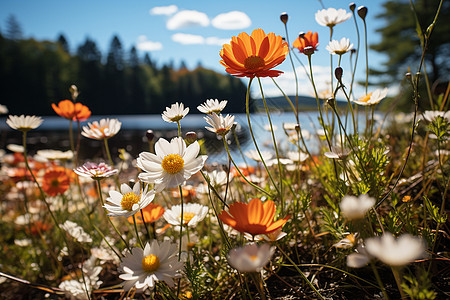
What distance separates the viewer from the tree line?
89.7 feet

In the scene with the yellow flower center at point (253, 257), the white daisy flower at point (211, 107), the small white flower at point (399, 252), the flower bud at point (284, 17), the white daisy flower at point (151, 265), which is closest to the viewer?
the small white flower at point (399, 252)

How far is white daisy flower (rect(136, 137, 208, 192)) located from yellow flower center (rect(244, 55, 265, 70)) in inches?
6.4

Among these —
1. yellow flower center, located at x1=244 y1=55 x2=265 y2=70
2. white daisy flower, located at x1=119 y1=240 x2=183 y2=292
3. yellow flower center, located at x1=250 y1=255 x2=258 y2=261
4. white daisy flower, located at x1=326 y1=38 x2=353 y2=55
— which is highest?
white daisy flower, located at x1=326 y1=38 x2=353 y2=55

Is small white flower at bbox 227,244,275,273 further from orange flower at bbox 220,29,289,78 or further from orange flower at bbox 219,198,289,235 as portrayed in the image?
orange flower at bbox 220,29,289,78

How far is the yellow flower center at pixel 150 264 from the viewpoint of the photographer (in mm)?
559

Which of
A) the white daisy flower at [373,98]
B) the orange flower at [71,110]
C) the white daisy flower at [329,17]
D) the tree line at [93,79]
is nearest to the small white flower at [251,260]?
the white daisy flower at [373,98]

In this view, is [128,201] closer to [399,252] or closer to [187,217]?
[187,217]

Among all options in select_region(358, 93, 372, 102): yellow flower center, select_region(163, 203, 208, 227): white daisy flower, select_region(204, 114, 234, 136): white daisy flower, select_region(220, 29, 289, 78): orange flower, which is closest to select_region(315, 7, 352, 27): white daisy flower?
select_region(358, 93, 372, 102): yellow flower center

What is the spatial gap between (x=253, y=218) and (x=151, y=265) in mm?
205

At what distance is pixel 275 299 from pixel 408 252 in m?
0.45

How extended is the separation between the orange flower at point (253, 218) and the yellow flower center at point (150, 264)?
166 mm

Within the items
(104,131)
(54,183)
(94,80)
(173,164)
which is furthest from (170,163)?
(94,80)

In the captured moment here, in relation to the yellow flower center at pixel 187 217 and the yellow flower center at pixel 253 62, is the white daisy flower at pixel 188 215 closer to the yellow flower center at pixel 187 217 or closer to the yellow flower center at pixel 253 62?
the yellow flower center at pixel 187 217

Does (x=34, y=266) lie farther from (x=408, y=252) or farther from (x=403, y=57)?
(x=403, y=57)
